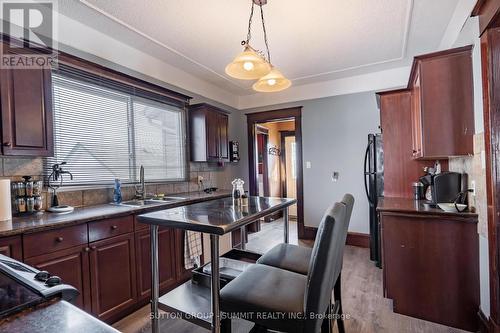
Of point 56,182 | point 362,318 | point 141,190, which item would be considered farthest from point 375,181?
point 56,182

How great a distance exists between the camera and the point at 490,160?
1.57m

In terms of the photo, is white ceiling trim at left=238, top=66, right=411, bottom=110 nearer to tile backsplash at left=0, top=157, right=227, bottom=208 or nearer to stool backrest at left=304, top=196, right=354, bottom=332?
tile backsplash at left=0, top=157, right=227, bottom=208

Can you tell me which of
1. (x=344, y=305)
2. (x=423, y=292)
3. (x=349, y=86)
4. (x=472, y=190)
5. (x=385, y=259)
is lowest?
(x=344, y=305)

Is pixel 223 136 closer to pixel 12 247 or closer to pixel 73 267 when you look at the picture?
pixel 73 267

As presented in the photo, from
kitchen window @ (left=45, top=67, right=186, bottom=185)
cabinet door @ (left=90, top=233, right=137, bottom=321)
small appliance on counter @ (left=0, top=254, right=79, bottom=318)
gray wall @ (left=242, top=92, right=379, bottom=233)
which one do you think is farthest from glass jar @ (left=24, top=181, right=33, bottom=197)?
gray wall @ (left=242, top=92, right=379, bottom=233)

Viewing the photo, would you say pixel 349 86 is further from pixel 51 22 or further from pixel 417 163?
pixel 51 22

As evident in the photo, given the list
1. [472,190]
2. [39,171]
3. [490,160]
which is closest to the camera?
[490,160]

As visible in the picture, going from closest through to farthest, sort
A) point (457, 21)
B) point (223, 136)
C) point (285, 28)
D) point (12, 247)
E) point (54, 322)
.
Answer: point (54, 322) → point (12, 247) → point (457, 21) → point (285, 28) → point (223, 136)

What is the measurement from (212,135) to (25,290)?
3.16 metres

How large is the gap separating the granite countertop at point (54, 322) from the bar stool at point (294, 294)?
2.85 feet

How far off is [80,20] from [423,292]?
3.80 metres

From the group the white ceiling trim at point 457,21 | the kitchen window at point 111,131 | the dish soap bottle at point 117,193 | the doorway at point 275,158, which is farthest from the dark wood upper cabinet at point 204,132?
the white ceiling trim at point 457,21

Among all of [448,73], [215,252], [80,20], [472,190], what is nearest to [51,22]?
[80,20]

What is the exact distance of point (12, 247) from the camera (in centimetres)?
147
